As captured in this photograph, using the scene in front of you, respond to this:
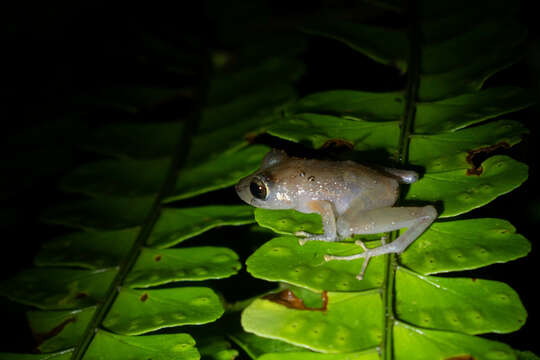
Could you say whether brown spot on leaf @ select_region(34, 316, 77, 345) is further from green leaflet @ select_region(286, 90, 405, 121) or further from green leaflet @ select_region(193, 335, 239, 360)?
green leaflet @ select_region(286, 90, 405, 121)

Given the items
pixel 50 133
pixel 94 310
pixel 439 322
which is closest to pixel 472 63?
pixel 439 322

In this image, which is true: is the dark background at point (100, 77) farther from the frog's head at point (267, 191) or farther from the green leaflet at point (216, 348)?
the green leaflet at point (216, 348)

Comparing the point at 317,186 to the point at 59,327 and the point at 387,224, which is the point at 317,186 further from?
the point at 59,327

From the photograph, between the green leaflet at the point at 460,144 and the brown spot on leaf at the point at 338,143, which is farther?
the brown spot on leaf at the point at 338,143

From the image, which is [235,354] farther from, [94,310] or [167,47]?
[167,47]

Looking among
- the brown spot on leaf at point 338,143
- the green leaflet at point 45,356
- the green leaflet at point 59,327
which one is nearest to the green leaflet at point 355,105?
the brown spot on leaf at point 338,143

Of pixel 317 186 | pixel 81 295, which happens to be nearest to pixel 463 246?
pixel 317 186
